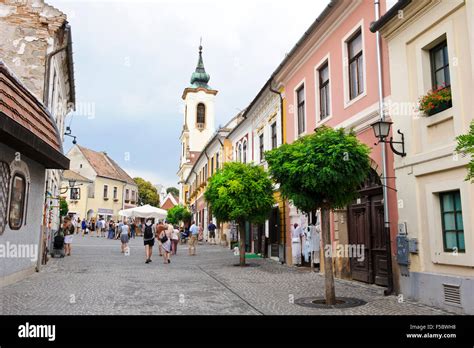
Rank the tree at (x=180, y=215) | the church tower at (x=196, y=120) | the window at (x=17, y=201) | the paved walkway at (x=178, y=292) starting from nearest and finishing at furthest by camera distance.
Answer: the paved walkway at (x=178, y=292) → the window at (x=17, y=201) → the tree at (x=180, y=215) → the church tower at (x=196, y=120)

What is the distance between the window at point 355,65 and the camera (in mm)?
11352

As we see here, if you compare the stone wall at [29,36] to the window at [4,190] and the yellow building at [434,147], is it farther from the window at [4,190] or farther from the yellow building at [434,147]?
the yellow building at [434,147]

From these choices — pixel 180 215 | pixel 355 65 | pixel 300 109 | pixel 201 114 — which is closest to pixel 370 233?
pixel 355 65

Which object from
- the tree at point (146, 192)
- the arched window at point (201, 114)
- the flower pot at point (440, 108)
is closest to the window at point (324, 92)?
the flower pot at point (440, 108)

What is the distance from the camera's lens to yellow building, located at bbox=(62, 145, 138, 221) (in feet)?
177

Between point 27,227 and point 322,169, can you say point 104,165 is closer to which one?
point 27,227

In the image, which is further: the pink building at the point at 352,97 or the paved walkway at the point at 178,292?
the pink building at the point at 352,97

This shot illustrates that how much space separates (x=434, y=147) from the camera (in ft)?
27.0

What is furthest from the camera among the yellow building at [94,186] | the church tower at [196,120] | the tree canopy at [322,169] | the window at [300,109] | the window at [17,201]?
the church tower at [196,120]

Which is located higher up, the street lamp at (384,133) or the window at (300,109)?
the window at (300,109)

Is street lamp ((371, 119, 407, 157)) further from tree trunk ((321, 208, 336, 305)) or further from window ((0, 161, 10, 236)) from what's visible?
window ((0, 161, 10, 236))

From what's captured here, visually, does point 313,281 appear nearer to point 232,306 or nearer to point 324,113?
point 232,306

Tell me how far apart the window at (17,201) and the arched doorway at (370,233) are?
8.21 m

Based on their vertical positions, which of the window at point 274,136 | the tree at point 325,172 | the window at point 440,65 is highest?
the window at point 274,136
